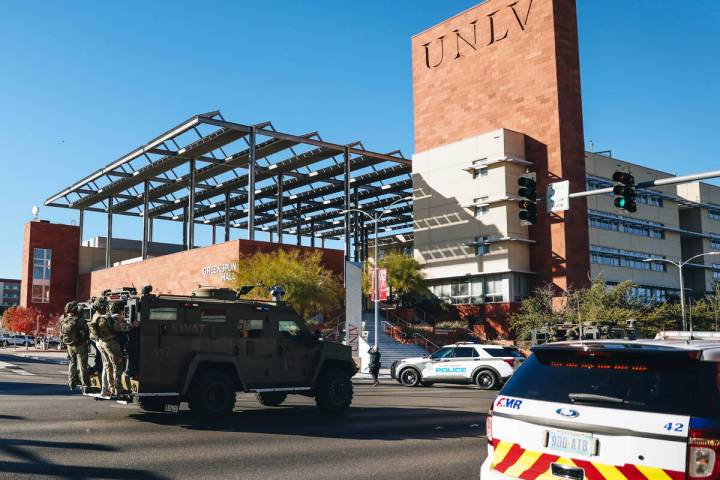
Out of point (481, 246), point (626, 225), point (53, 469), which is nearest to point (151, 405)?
point (53, 469)

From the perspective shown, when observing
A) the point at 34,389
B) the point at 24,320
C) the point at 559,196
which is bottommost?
the point at 34,389

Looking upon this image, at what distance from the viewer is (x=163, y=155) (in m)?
52.3

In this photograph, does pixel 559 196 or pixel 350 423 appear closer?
pixel 350 423

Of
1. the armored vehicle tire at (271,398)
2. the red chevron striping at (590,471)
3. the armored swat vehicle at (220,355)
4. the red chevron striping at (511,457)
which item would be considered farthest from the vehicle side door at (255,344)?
the red chevron striping at (590,471)

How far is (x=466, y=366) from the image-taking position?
82.0 ft

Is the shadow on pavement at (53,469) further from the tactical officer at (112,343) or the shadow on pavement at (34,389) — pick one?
the shadow on pavement at (34,389)

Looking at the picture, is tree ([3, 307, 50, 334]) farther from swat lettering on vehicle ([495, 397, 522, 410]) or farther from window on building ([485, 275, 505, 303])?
swat lettering on vehicle ([495, 397, 522, 410])

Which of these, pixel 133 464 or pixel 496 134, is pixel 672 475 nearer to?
pixel 133 464

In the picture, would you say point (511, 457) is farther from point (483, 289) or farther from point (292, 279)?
point (483, 289)

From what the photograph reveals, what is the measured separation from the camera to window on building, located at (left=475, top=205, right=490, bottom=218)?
50.8m

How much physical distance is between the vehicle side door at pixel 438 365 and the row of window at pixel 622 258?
28.6 m

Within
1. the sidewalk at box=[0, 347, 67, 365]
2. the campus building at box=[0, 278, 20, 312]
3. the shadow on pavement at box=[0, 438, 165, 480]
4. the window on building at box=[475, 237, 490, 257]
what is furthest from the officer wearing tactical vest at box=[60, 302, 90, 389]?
the campus building at box=[0, 278, 20, 312]

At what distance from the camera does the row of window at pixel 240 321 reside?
44.2 ft

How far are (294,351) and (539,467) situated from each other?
10.4 metres
